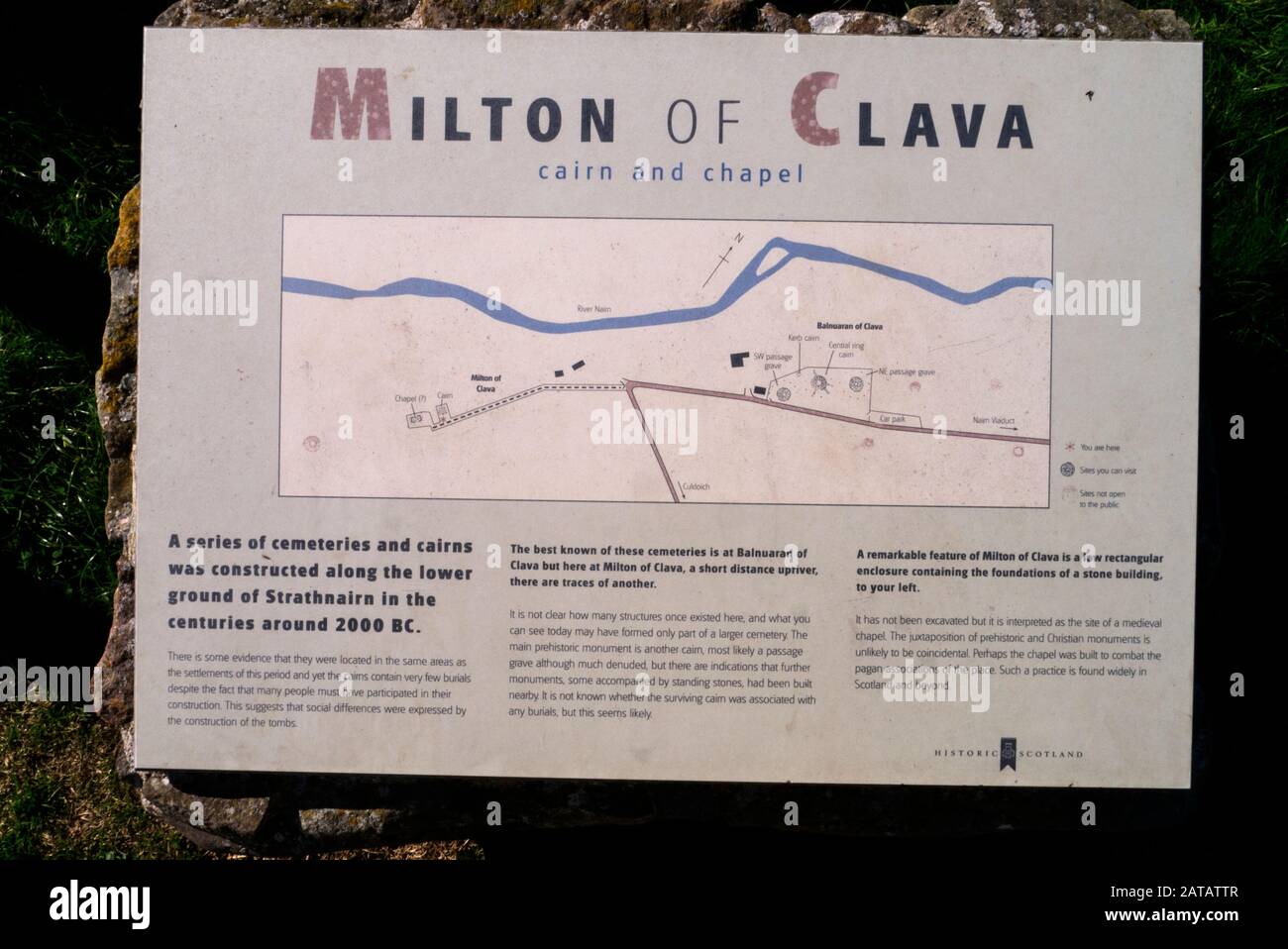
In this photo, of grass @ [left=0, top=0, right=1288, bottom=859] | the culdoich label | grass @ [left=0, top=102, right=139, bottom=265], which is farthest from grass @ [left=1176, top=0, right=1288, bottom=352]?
grass @ [left=0, top=102, right=139, bottom=265]

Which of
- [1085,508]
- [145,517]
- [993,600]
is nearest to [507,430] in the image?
[145,517]

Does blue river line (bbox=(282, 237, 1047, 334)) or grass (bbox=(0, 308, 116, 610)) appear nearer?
blue river line (bbox=(282, 237, 1047, 334))

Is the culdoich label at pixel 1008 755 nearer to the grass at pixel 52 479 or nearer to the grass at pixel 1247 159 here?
the grass at pixel 1247 159

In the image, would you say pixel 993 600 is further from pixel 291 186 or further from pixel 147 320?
pixel 147 320

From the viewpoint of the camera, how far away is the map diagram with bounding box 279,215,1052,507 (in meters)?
2.29

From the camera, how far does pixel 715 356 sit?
2.29 m

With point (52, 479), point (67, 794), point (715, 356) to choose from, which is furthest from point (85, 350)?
point (715, 356)

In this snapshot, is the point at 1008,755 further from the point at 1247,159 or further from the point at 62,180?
the point at 62,180

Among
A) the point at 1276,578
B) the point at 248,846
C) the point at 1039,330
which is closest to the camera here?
the point at 1039,330

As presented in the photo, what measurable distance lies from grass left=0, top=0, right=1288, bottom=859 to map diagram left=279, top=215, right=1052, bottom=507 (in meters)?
Answer: 1.15

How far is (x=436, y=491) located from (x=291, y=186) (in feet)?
2.68

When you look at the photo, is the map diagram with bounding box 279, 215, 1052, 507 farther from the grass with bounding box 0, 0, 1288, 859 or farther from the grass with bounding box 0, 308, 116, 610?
the grass with bounding box 0, 308, 116, 610

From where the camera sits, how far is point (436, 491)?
7.55ft

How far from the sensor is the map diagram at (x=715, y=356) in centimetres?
229
